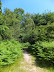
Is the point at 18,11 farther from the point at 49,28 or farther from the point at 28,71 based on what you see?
the point at 28,71

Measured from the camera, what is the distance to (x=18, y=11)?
80.5 ft

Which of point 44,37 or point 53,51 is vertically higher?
point 44,37

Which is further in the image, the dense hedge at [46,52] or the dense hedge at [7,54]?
the dense hedge at [46,52]

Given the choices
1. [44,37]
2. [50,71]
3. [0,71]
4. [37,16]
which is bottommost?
[50,71]

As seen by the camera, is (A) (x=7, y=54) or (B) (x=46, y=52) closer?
(A) (x=7, y=54)

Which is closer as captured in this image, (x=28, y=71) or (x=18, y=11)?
(x=28, y=71)

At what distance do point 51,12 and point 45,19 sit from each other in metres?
2.13

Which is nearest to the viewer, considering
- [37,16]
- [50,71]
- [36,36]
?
[50,71]

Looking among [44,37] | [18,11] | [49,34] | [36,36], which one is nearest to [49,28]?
[49,34]

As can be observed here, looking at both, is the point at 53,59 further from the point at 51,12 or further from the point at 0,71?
the point at 51,12

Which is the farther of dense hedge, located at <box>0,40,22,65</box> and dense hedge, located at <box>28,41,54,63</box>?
dense hedge, located at <box>28,41,54,63</box>

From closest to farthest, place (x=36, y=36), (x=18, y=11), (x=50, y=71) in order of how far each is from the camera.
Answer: (x=50, y=71) < (x=36, y=36) < (x=18, y=11)

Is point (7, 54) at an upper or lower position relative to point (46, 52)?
upper

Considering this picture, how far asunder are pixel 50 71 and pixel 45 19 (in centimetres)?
1282
